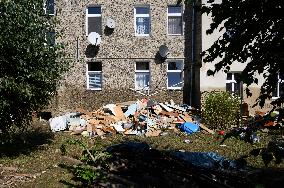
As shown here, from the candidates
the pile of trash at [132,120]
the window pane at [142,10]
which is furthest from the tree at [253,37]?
the window pane at [142,10]

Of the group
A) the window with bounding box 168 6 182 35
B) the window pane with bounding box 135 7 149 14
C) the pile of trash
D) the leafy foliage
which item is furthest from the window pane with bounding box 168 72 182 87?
the leafy foliage

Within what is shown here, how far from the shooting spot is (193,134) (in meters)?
16.4

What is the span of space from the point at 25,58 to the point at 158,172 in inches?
187

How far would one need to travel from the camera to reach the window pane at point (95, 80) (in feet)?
70.0

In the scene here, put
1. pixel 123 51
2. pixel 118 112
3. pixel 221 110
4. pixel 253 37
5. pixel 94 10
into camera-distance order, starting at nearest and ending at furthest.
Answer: pixel 253 37, pixel 221 110, pixel 118 112, pixel 123 51, pixel 94 10

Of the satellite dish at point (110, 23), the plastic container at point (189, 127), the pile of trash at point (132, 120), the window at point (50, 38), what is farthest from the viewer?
the satellite dish at point (110, 23)

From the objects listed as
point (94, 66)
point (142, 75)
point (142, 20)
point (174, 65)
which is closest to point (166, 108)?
point (142, 75)

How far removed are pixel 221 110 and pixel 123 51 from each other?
6.92 metres

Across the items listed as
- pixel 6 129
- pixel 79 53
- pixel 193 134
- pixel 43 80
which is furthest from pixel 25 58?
pixel 79 53

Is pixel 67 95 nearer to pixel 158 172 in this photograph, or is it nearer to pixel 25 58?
pixel 25 58

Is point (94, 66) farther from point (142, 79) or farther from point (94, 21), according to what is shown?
point (142, 79)

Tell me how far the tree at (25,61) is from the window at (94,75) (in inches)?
377

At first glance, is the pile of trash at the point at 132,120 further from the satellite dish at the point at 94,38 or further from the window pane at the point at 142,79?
the satellite dish at the point at 94,38

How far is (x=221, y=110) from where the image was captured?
17.0 meters
